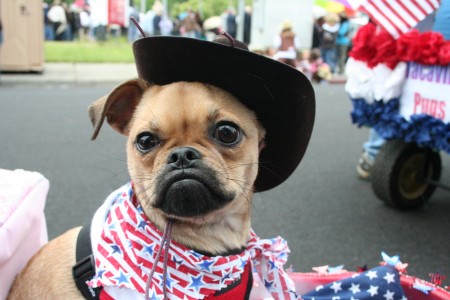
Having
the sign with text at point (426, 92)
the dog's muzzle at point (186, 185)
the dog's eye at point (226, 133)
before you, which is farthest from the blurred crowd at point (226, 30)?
the dog's muzzle at point (186, 185)

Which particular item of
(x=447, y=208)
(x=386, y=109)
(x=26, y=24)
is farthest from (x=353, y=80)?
(x=26, y=24)

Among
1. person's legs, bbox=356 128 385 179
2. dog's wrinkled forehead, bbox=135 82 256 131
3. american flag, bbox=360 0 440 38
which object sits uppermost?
american flag, bbox=360 0 440 38

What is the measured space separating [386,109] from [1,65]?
379 inches

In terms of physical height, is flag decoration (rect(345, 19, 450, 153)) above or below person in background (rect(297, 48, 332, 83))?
above

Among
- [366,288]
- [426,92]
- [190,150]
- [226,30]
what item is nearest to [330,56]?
[226,30]

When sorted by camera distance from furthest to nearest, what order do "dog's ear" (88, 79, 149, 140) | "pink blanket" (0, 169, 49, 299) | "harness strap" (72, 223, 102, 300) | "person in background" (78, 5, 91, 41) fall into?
"person in background" (78, 5, 91, 41) < "dog's ear" (88, 79, 149, 140) < "pink blanket" (0, 169, 49, 299) < "harness strap" (72, 223, 102, 300)

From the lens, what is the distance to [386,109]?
363cm

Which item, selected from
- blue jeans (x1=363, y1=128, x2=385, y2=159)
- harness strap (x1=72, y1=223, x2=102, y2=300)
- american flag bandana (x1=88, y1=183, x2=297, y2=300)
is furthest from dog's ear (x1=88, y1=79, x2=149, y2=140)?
blue jeans (x1=363, y1=128, x2=385, y2=159)

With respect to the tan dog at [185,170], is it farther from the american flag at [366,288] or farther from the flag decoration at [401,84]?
the flag decoration at [401,84]

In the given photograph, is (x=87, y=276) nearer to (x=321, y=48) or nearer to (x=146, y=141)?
(x=146, y=141)

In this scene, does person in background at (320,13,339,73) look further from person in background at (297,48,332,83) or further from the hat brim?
the hat brim

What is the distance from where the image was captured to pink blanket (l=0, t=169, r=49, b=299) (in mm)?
1842

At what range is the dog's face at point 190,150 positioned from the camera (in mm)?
1680

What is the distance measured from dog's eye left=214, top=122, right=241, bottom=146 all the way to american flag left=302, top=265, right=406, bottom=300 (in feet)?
3.31
